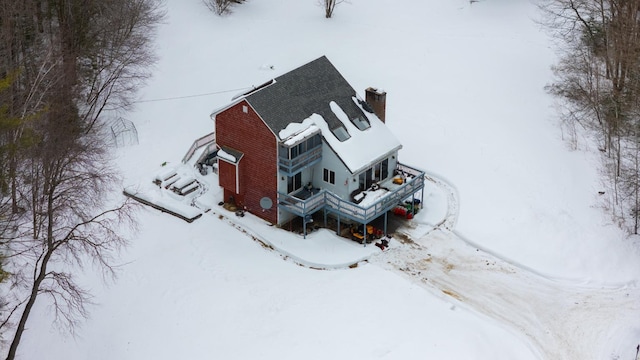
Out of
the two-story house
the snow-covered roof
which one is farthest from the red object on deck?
the snow-covered roof

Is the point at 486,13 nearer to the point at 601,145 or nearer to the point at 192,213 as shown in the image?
the point at 601,145

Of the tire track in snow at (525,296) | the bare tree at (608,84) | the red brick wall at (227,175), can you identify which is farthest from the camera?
the bare tree at (608,84)

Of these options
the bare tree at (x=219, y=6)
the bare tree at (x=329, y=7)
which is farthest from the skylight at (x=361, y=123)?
the bare tree at (x=219, y=6)

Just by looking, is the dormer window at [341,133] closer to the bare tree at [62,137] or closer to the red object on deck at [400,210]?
the red object on deck at [400,210]

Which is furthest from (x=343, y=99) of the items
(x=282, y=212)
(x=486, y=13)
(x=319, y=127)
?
(x=486, y=13)

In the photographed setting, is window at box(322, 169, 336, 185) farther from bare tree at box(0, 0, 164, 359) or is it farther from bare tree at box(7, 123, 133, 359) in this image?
bare tree at box(7, 123, 133, 359)

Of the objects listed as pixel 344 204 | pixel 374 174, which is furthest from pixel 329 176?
pixel 374 174
